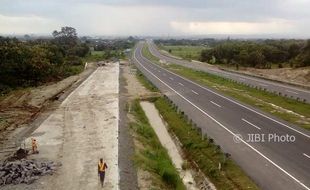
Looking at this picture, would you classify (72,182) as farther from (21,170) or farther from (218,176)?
(218,176)

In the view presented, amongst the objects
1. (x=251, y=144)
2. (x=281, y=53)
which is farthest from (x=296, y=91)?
(x=281, y=53)

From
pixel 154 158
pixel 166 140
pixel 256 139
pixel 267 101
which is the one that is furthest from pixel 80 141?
pixel 267 101

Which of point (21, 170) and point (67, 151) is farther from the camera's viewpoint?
point (67, 151)

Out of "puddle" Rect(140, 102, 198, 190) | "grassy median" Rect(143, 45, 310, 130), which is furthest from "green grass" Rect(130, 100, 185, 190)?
"grassy median" Rect(143, 45, 310, 130)

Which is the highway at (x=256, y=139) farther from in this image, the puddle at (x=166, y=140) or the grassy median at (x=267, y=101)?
the puddle at (x=166, y=140)

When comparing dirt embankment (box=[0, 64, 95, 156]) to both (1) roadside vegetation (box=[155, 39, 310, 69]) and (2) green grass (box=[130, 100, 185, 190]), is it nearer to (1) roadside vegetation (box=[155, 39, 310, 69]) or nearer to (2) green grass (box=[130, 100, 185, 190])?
(2) green grass (box=[130, 100, 185, 190])

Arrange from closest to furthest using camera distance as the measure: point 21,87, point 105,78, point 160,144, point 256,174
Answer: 1. point 256,174
2. point 160,144
3. point 21,87
4. point 105,78

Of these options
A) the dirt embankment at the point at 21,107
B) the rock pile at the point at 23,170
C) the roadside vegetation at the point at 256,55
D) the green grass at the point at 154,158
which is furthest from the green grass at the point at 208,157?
the roadside vegetation at the point at 256,55
